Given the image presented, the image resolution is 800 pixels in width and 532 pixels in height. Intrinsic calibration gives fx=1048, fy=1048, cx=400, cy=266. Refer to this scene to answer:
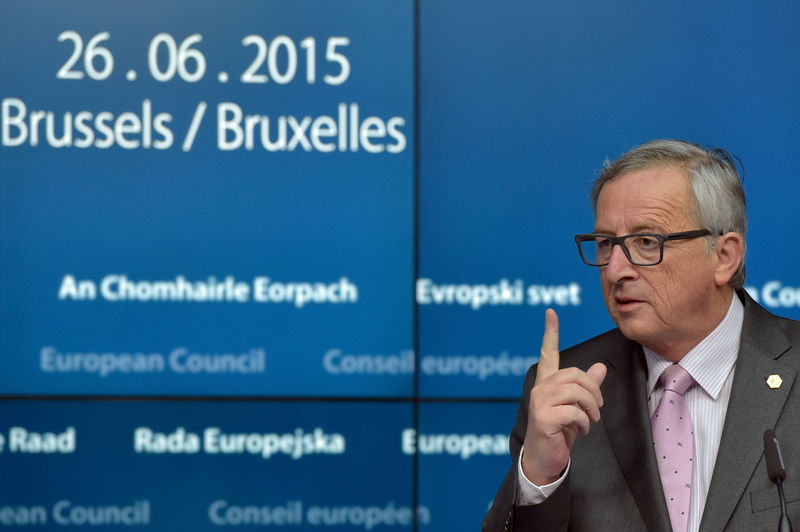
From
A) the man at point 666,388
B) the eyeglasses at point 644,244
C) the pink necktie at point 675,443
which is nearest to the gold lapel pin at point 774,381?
the man at point 666,388

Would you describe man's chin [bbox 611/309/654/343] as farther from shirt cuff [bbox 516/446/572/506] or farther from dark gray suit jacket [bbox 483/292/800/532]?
shirt cuff [bbox 516/446/572/506]

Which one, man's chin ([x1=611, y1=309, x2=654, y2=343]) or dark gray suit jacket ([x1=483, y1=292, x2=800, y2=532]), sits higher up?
man's chin ([x1=611, y1=309, x2=654, y2=343])

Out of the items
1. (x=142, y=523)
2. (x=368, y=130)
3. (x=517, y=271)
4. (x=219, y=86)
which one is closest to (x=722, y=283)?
(x=517, y=271)

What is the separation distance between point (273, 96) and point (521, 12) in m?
0.87

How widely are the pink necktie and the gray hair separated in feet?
0.79

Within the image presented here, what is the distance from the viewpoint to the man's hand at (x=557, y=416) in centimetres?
171

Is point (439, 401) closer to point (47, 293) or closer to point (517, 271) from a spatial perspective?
point (517, 271)

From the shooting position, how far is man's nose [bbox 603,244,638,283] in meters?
1.90

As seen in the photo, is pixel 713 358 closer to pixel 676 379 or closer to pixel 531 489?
pixel 676 379

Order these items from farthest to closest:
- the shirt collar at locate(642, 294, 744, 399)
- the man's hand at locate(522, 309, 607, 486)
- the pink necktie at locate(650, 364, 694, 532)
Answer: the shirt collar at locate(642, 294, 744, 399) < the pink necktie at locate(650, 364, 694, 532) < the man's hand at locate(522, 309, 607, 486)

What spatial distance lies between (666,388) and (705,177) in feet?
1.31

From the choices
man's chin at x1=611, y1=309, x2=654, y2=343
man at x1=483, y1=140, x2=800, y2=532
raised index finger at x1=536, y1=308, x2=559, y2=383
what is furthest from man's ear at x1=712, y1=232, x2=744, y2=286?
raised index finger at x1=536, y1=308, x2=559, y2=383

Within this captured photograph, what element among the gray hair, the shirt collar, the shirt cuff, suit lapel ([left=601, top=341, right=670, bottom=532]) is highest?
the gray hair

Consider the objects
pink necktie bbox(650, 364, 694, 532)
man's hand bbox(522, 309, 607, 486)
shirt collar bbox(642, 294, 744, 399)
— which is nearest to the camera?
man's hand bbox(522, 309, 607, 486)
